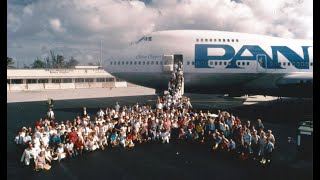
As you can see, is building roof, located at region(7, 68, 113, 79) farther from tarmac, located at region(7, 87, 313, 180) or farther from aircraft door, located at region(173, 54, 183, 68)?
tarmac, located at region(7, 87, 313, 180)

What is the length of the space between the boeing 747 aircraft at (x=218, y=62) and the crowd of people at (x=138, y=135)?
31.2 ft

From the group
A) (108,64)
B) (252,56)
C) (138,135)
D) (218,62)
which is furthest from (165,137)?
(252,56)

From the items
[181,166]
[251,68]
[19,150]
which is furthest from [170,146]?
[251,68]

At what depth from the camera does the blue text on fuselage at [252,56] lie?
28.6 m

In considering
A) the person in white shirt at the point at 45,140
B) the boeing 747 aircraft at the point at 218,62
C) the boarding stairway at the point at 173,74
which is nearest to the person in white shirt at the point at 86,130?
the person in white shirt at the point at 45,140

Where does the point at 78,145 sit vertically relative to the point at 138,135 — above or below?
below

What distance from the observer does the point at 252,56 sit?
2888 centimetres

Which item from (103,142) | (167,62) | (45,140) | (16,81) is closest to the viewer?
(45,140)

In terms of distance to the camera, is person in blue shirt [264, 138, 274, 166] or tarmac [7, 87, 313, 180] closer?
tarmac [7, 87, 313, 180]

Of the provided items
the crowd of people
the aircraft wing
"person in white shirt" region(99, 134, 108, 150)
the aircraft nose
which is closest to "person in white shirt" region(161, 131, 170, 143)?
the crowd of people

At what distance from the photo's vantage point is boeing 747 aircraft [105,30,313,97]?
93.8 ft

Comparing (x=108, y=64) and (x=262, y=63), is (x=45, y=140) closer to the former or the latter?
(x=108, y=64)

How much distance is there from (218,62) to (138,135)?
14.1 m

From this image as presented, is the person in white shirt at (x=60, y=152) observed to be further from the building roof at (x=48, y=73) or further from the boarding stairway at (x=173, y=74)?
the building roof at (x=48, y=73)
